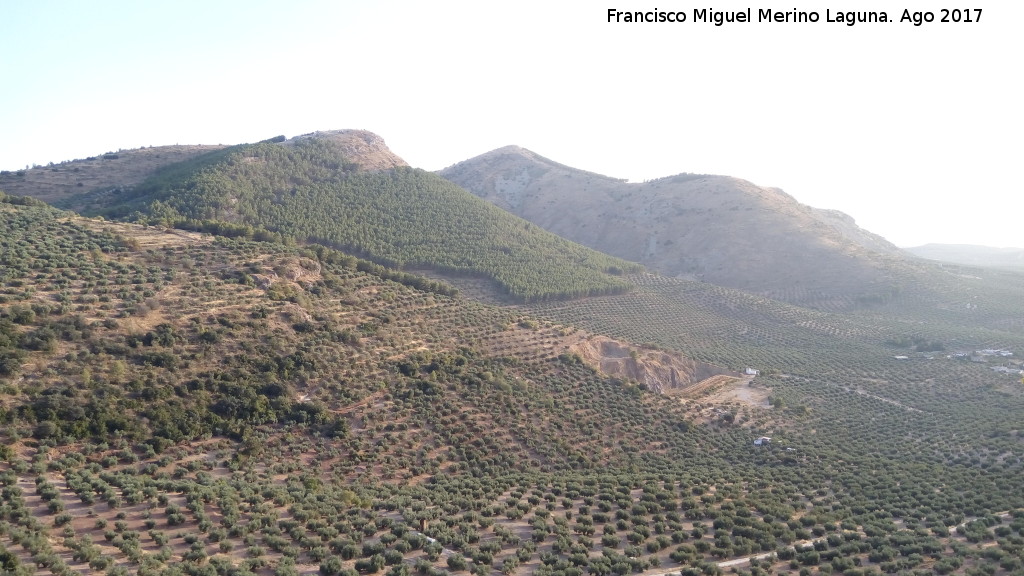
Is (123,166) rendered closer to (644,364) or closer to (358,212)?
(358,212)

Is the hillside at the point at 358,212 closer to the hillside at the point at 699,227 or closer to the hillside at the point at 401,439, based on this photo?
the hillside at the point at 401,439

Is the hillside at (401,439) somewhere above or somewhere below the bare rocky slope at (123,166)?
below

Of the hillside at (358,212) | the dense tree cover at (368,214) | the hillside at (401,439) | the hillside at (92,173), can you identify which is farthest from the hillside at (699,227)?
the hillside at (92,173)

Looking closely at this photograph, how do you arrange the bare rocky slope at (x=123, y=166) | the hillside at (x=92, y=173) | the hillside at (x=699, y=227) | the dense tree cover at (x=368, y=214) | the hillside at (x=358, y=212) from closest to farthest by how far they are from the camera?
1. the hillside at (x=358, y=212)
2. the dense tree cover at (x=368, y=214)
3. the hillside at (x=92, y=173)
4. the bare rocky slope at (x=123, y=166)
5. the hillside at (x=699, y=227)

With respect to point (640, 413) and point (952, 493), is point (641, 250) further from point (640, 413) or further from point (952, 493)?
point (952, 493)

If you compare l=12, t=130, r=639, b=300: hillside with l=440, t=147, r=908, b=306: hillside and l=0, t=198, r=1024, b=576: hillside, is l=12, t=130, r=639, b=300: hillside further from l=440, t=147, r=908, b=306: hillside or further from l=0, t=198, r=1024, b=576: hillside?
l=440, t=147, r=908, b=306: hillside

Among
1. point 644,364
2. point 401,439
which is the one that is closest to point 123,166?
point 401,439
